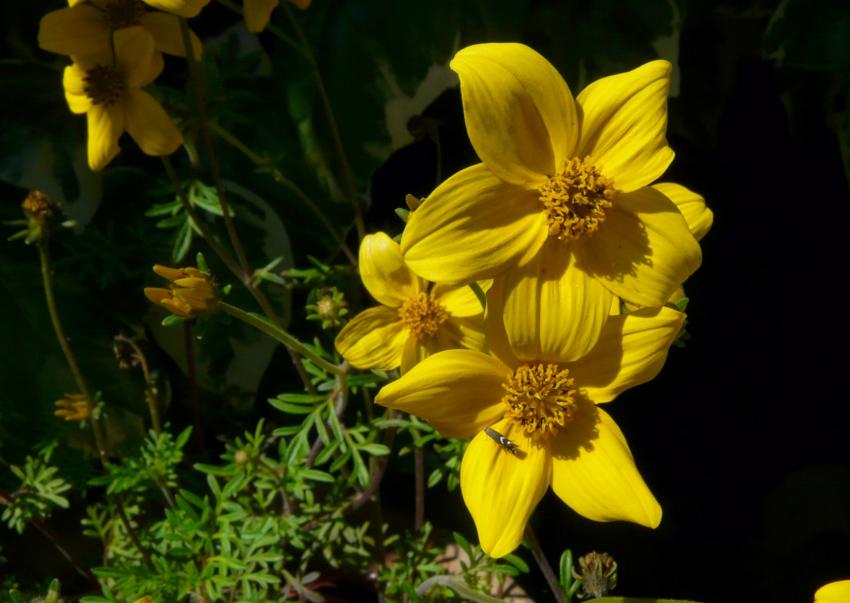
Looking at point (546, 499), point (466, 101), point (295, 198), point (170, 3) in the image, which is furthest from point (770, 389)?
point (170, 3)

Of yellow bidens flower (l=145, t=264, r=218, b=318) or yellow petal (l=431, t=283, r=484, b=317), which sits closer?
yellow bidens flower (l=145, t=264, r=218, b=318)

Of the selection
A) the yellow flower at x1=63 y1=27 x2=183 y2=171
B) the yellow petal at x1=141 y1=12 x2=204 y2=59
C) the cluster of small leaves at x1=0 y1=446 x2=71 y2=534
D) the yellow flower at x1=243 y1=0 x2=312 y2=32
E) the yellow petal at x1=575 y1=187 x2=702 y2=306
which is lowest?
the cluster of small leaves at x1=0 y1=446 x2=71 y2=534

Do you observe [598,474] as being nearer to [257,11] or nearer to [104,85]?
[257,11]

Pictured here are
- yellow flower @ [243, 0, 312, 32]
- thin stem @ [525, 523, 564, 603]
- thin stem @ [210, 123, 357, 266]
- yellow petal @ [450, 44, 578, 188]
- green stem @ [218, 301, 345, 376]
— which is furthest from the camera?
thin stem @ [210, 123, 357, 266]

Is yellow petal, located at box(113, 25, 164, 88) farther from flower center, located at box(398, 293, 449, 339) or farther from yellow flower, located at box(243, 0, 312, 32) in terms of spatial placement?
flower center, located at box(398, 293, 449, 339)

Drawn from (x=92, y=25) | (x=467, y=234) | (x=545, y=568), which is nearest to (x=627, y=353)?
(x=467, y=234)

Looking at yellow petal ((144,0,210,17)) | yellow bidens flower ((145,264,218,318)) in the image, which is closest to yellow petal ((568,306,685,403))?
yellow bidens flower ((145,264,218,318))
